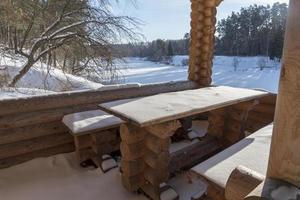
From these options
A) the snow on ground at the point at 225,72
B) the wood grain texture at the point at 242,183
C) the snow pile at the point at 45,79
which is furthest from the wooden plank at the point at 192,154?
the snow on ground at the point at 225,72

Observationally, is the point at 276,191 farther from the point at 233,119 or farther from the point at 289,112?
the point at 233,119

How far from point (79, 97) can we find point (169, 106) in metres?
1.37

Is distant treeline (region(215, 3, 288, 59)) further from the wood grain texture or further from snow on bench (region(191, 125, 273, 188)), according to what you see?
the wood grain texture

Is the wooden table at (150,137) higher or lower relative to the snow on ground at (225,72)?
higher

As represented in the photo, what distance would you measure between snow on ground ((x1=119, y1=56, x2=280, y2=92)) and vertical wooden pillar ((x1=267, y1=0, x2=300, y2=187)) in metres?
11.5

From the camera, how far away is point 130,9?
7.09m

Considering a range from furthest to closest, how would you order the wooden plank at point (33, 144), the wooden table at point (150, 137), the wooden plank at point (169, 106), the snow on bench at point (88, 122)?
1. the wooden plank at point (33, 144)
2. the snow on bench at point (88, 122)
3. the wooden table at point (150, 137)
4. the wooden plank at point (169, 106)

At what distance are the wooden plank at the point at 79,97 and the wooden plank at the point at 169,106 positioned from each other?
30.6 inches

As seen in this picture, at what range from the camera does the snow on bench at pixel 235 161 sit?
4.45 ft

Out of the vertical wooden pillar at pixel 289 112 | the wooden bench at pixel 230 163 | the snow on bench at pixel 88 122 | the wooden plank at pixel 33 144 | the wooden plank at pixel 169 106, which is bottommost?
the wooden plank at pixel 33 144

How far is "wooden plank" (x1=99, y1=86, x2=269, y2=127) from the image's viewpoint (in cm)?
193

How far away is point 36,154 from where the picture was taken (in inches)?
112

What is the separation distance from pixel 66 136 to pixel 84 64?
501 cm

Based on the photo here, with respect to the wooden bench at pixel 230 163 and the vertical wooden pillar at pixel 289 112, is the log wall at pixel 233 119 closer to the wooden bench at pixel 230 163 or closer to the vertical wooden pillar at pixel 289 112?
the wooden bench at pixel 230 163
